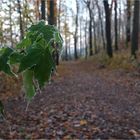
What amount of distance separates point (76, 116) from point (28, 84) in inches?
321

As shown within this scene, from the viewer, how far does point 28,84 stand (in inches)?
26.3

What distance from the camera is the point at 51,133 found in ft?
24.7

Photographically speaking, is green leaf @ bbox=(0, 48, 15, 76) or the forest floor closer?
green leaf @ bbox=(0, 48, 15, 76)

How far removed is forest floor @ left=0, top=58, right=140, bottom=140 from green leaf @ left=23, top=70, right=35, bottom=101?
6.72 m

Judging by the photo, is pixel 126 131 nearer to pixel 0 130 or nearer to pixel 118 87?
pixel 0 130

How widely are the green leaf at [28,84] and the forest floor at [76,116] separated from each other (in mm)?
6724

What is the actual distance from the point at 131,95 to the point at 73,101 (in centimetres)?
266

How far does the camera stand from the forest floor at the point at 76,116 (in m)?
7.51

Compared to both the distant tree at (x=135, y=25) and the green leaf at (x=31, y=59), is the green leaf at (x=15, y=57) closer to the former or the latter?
the green leaf at (x=31, y=59)

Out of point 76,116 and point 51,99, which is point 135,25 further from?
point 76,116

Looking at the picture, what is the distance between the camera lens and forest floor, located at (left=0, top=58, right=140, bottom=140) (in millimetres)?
7508

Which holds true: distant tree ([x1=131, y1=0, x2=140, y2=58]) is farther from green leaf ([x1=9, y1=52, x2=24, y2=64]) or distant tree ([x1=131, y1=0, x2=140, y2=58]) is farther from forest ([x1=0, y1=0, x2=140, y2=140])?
green leaf ([x1=9, y1=52, x2=24, y2=64])

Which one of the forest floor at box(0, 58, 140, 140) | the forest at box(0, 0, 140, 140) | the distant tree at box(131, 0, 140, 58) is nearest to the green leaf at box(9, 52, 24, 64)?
the forest at box(0, 0, 140, 140)

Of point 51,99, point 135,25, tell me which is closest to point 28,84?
point 51,99
